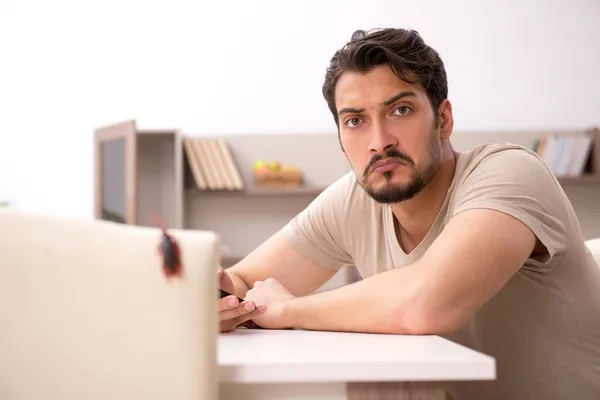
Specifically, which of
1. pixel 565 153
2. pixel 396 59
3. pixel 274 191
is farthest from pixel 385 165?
pixel 565 153

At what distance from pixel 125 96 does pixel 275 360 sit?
465cm

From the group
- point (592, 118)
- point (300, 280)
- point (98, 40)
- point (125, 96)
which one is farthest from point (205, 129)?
point (300, 280)

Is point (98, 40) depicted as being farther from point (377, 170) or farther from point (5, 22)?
point (377, 170)

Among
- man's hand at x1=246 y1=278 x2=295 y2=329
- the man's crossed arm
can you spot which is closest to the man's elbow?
the man's crossed arm

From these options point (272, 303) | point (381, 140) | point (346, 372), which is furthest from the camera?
point (381, 140)

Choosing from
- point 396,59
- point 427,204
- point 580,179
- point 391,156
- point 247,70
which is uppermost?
point 247,70

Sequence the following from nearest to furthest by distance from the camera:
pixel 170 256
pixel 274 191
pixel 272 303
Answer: pixel 170 256 < pixel 272 303 < pixel 274 191

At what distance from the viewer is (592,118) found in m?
5.21

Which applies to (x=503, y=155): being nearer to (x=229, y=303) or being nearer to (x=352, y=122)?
(x=352, y=122)

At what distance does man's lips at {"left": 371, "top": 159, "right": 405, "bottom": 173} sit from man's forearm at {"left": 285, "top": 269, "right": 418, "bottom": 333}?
1.30ft

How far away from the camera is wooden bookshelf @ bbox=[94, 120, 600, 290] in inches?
186

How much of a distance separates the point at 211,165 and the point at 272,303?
132 inches

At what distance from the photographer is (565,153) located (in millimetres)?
4781

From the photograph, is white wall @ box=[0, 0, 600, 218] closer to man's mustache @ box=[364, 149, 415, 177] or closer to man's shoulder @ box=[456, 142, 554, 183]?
man's mustache @ box=[364, 149, 415, 177]
